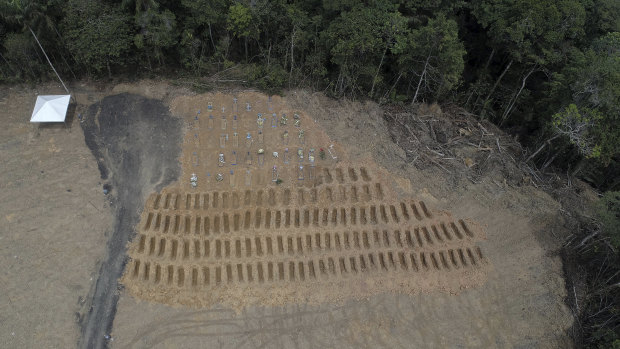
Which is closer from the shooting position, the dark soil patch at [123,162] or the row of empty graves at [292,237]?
the dark soil patch at [123,162]

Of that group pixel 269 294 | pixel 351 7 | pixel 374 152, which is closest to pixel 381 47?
pixel 351 7

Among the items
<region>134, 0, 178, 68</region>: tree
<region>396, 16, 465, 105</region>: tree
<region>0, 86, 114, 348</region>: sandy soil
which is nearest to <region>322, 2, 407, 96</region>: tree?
<region>396, 16, 465, 105</region>: tree

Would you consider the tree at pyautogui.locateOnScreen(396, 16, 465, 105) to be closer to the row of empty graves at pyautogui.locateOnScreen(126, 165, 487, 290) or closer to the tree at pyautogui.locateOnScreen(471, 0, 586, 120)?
the tree at pyautogui.locateOnScreen(471, 0, 586, 120)

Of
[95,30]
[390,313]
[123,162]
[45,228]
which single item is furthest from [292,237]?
[95,30]

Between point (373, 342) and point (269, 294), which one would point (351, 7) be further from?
point (373, 342)

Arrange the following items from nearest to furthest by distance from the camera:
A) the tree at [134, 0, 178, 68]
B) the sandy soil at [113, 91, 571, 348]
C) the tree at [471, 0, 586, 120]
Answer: the sandy soil at [113, 91, 571, 348] < the tree at [471, 0, 586, 120] < the tree at [134, 0, 178, 68]

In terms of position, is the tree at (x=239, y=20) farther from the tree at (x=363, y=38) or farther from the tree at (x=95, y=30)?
the tree at (x=95, y=30)

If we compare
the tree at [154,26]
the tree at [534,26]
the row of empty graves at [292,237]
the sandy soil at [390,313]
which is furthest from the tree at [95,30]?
the tree at [534,26]
